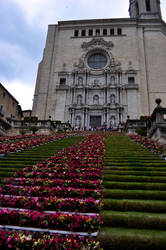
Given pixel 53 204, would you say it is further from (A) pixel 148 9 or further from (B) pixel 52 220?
(A) pixel 148 9

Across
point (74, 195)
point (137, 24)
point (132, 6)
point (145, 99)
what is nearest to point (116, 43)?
point (137, 24)

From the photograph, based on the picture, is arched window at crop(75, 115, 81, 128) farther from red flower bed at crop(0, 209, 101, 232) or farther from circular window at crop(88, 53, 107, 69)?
red flower bed at crop(0, 209, 101, 232)

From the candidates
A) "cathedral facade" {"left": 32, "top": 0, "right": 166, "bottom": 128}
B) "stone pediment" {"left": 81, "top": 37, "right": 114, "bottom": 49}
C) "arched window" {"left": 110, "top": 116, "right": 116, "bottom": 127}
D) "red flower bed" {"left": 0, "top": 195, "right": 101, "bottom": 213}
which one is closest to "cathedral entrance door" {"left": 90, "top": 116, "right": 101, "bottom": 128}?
"cathedral facade" {"left": 32, "top": 0, "right": 166, "bottom": 128}

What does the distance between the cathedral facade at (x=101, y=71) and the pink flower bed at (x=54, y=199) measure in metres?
25.5

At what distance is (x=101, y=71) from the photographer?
1378 inches

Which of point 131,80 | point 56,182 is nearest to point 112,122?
point 131,80

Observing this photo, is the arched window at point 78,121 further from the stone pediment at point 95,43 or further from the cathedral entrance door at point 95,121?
the stone pediment at point 95,43

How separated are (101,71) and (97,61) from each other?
10.3ft

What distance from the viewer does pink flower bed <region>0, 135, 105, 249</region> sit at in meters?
3.57

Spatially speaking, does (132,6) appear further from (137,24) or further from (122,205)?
(122,205)

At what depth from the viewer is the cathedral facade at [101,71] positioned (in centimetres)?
3209

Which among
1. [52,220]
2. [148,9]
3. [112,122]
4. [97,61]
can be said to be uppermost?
[148,9]

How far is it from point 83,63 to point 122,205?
1364 inches

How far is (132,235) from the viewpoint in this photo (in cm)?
316
